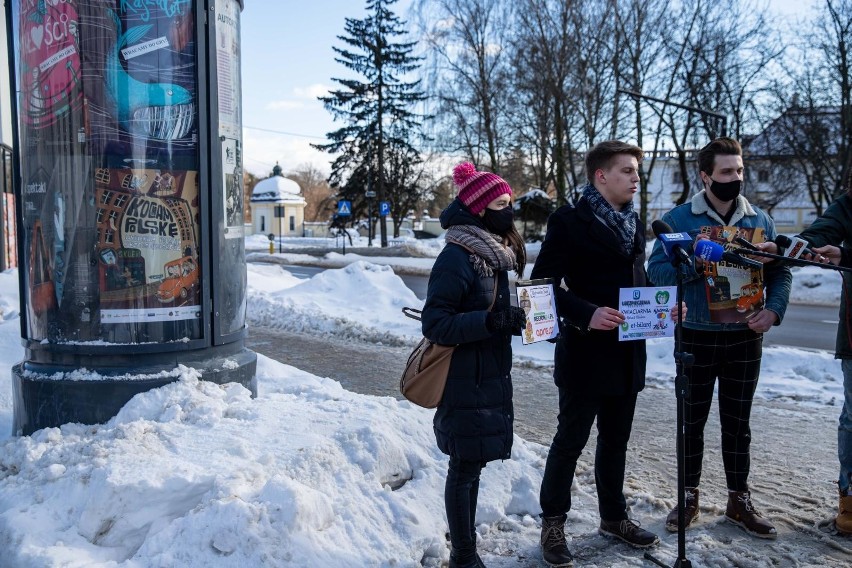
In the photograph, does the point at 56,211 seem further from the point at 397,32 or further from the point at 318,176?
the point at 318,176

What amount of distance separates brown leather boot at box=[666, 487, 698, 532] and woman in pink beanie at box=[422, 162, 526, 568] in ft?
4.15

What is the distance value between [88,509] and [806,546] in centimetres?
357

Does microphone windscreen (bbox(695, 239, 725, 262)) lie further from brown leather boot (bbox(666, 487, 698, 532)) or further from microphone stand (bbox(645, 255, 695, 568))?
brown leather boot (bbox(666, 487, 698, 532))

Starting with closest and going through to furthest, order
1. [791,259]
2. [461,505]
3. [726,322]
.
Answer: [461,505] < [791,259] < [726,322]

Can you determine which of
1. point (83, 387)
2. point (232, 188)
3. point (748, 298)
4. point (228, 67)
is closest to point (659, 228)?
point (748, 298)

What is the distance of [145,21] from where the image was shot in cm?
448

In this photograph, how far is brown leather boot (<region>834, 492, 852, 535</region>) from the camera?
3.88m

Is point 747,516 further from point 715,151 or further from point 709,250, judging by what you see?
point 715,151

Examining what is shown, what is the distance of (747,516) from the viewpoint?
12.9ft

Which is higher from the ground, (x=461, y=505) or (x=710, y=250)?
(x=710, y=250)

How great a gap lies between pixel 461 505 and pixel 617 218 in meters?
1.55

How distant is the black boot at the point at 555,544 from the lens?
3.52 meters

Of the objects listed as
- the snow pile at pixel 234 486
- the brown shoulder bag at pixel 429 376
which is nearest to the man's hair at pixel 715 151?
the brown shoulder bag at pixel 429 376

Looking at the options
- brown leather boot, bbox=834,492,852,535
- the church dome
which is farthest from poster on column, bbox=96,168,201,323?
the church dome
